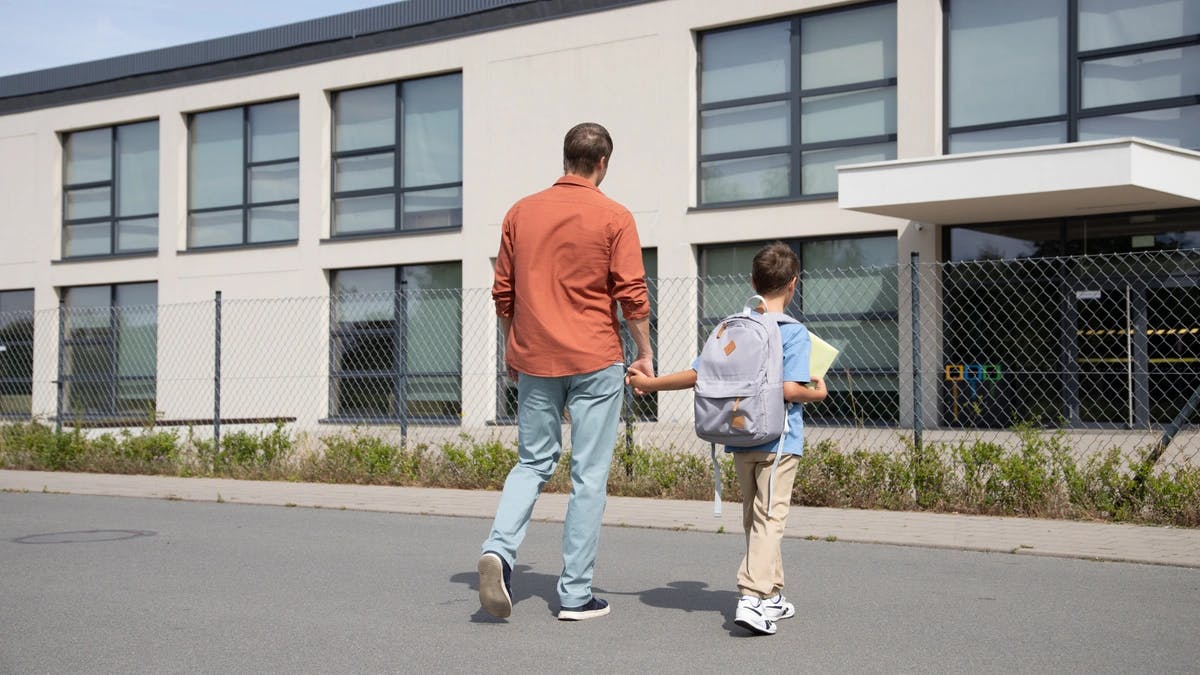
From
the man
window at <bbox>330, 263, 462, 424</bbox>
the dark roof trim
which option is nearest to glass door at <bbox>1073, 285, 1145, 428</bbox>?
the dark roof trim

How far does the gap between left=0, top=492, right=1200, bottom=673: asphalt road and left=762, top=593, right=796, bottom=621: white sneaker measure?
0.24 ft

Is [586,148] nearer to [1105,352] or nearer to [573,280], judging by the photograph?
[573,280]

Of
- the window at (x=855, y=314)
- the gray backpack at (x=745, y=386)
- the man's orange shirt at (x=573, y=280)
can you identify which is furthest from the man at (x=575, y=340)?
the window at (x=855, y=314)

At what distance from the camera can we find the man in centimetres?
513

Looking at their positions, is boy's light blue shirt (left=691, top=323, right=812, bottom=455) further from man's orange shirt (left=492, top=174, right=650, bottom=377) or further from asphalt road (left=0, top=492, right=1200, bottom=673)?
asphalt road (left=0, top=492, right=1200, bottom=673)

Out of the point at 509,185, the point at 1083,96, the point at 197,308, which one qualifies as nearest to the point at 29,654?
the point at 1083,96

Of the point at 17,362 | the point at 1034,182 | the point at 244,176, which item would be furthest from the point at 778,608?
the point at 17,362

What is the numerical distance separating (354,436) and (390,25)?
11.7 meters

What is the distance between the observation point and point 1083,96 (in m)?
16.3

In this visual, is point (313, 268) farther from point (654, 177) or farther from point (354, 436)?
point (354, 436)

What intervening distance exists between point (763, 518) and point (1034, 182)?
1121 centimetres

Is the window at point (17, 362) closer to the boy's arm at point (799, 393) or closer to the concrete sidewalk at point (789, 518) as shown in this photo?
the concrete sidewalk at point (789, 518)

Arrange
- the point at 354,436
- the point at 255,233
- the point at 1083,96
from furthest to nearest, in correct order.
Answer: the point at 255,233 < the point at 1083,96 < the point at 354,436

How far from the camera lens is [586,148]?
5262 mm
